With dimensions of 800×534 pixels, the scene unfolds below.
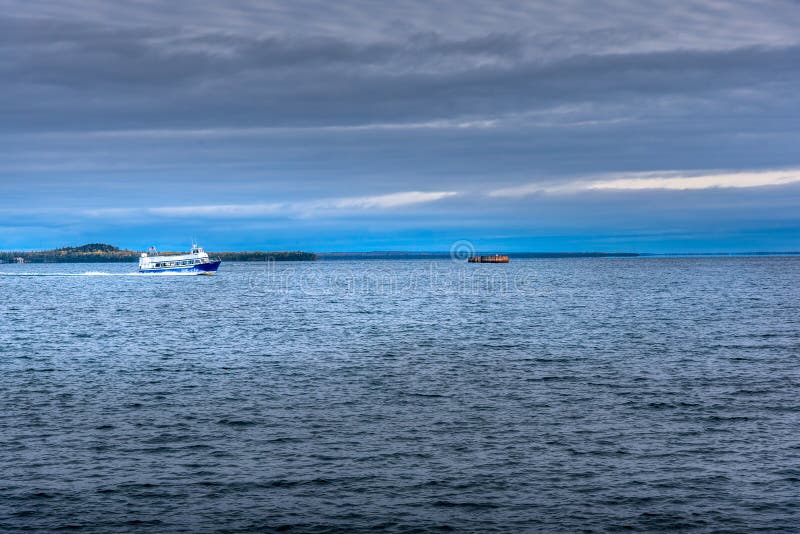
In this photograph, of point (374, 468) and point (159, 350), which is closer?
point (374, 468)

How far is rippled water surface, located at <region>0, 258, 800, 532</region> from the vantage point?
24.9m

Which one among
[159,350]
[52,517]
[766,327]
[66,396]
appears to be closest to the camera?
[52,517]

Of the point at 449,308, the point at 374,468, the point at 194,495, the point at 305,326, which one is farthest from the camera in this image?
the point at 449,308

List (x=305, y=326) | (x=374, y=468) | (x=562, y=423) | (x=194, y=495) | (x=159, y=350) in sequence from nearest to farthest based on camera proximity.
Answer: (x=194, y=495), (x=374, y=468), (x=562, y=423), (x=159, y=350), (x=305, y=326)

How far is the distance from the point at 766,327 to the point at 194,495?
70.5 meters

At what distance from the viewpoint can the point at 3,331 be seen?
8412cm

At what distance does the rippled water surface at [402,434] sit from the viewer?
81.8ft

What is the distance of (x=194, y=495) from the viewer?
26.3 meters

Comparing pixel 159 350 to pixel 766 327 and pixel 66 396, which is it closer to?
pixel 66 396

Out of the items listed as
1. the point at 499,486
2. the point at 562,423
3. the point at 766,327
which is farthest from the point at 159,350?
the point at 766,327

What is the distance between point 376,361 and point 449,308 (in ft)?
205

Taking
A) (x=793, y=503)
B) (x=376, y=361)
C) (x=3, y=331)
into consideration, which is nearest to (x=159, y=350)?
(x=376, y=361)

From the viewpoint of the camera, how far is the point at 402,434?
3434cm

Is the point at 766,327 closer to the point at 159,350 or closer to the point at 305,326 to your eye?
the point at 305,326
